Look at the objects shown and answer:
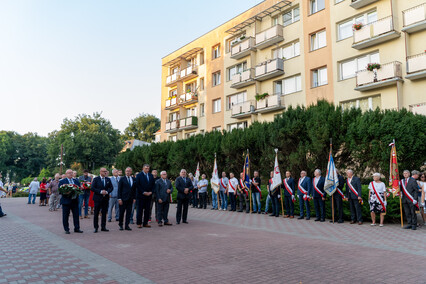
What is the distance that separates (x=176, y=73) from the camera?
40656 mm

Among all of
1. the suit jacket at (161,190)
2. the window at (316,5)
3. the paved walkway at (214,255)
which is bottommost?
the paved walkway at (214,255)

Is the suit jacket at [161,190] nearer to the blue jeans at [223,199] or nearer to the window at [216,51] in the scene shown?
the blue jeans at [223,199]

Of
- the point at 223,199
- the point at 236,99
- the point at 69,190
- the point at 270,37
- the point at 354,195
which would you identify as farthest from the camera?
the point at 236,99

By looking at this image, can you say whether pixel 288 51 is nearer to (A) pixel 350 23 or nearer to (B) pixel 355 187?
(A) pixel 350 23

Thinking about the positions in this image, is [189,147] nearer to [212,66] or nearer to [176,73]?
[212,66]

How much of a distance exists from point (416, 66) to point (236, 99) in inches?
644

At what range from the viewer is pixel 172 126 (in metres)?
39.8

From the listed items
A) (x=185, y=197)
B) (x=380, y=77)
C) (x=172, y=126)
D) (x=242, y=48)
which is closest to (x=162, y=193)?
(x=185, y=197)

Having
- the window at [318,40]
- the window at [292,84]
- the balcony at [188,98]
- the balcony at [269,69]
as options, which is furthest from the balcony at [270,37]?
the balcony at [188,98]

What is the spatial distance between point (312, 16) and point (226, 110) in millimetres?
11870

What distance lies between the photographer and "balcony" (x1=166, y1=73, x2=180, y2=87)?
40.3 metres

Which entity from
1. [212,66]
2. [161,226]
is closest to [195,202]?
[161,226]

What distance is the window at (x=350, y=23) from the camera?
2271cm

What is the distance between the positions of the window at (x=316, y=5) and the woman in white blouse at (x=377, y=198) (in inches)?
710
